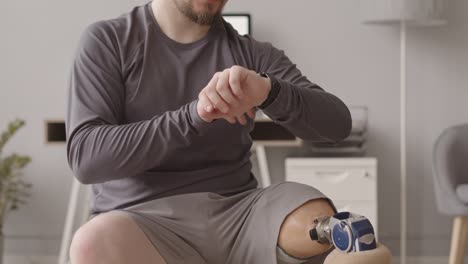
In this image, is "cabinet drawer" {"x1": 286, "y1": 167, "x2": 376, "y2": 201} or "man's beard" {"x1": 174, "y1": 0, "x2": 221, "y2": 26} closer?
"man's beard" {"x1": 174, "y1": 0, "x2": 221, "y2": 26}

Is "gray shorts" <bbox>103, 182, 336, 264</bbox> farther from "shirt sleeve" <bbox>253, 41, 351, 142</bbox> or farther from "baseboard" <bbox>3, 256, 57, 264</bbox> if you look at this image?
"baseboard" <bbox>3, 256, 57, 264</bbox>

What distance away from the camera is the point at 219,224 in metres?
1.54

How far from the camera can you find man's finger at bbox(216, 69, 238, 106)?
4.55 ft

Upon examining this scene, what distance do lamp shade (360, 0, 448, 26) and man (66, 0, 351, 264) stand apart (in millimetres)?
1970

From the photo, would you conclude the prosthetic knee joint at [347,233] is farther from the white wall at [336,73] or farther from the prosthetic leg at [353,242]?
the white wall at [336,73]

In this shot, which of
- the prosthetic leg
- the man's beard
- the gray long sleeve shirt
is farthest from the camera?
the man's beard

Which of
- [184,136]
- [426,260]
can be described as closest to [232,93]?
[184,136]

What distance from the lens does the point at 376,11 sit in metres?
3.68

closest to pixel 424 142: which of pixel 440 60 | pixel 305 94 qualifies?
pixel 440 60

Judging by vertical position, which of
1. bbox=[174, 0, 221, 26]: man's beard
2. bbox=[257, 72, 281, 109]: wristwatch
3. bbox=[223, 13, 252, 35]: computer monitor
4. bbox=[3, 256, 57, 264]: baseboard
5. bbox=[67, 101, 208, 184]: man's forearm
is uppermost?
bbox=[174, 0, 221, 26]: man's beard

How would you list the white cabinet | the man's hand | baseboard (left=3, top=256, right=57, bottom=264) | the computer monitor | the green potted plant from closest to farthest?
the man's hand
the white cabinet
the green potted plant
the computer monitor
baseboard (left=3, top=256, right=57, bottom=264)

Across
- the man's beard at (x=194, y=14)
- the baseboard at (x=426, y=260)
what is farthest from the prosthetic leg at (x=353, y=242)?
the baseboard at (x=426, y=260)

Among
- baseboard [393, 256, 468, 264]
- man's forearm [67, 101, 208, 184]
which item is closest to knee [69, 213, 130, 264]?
man's forearm [67, 101, 208, 184]

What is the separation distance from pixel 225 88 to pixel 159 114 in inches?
11.2
